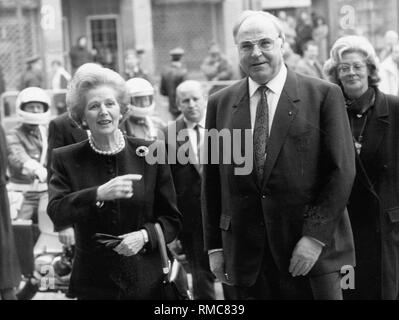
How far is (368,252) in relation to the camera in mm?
5660

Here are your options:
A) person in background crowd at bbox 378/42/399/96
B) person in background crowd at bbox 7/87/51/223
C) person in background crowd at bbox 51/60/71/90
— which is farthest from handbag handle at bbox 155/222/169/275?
person in background crowd at bbox 51/60/71/90

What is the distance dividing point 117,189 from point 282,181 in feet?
2.60

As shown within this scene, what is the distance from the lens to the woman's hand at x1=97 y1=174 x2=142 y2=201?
4488mm

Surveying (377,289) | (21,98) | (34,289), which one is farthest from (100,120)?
(21,98)

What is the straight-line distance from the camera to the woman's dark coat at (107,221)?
4.73 m

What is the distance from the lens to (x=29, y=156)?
877 centimetres

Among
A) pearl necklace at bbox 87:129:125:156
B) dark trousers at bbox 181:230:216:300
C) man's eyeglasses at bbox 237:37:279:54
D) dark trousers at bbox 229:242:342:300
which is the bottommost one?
dark trousers at bbox 181:230:216:300

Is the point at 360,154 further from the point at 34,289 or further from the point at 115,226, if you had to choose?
the point at 34,289

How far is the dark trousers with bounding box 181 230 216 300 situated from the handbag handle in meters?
2.56

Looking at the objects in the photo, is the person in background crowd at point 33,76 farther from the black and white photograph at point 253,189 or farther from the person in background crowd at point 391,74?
the black and white photograph at point 253,189

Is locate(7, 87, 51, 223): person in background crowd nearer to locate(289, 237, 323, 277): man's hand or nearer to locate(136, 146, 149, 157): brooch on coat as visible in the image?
locate(136, 146, 149, 157): brooch on coat

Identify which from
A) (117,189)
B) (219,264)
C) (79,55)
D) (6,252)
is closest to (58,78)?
(79,55)

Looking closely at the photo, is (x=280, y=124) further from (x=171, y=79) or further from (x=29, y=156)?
(x=171, y=79)
